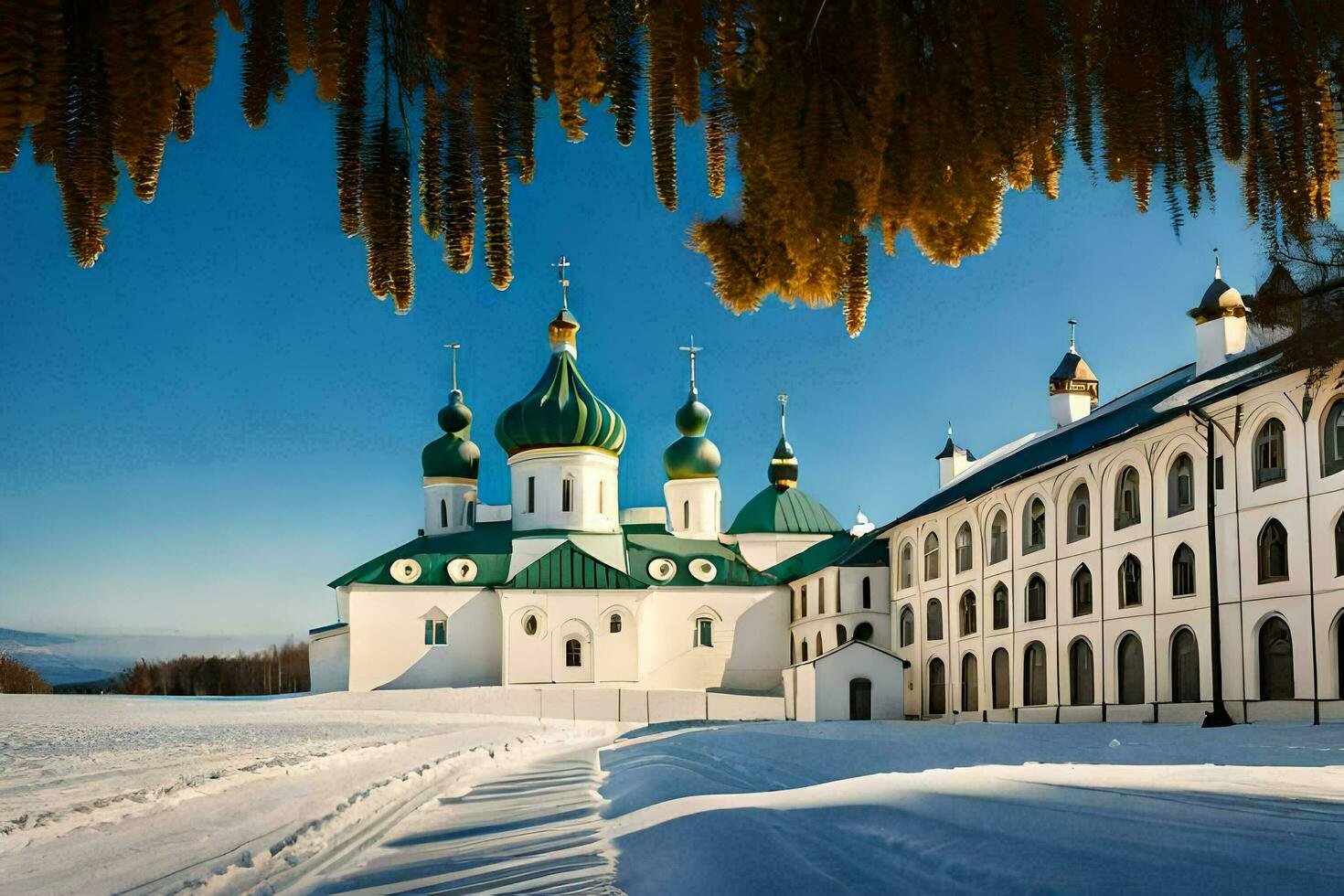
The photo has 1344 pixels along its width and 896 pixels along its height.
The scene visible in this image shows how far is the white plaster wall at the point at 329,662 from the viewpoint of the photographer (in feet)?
179

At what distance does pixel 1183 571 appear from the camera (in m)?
30.8

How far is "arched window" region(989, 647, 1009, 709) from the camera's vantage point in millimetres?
39094

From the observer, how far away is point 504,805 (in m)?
10.9

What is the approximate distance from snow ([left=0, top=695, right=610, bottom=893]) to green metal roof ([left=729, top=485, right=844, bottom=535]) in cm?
3642

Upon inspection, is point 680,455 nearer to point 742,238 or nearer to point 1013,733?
point 1013,733

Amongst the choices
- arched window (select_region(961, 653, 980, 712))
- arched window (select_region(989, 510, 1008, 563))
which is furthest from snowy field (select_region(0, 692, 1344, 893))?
arched window (select_region(961, 653, 980, 712))

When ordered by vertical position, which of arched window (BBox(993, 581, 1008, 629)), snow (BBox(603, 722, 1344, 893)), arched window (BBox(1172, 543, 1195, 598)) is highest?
arched window (BBox(1172, 543, 1195, 598))

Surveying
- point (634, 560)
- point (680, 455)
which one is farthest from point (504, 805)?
point (680, 455)

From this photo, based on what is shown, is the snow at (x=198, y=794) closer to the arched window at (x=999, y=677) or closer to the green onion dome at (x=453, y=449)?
the arched window at (x=999, y=677)

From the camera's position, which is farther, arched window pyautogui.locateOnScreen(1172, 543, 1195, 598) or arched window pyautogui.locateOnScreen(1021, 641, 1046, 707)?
arched window pyautogui.locateOnScreen(1021, 641, 1046, 707)

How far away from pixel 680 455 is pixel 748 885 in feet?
194

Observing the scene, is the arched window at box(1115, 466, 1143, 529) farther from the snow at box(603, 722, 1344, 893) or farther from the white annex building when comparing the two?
the snow at box(603, 722, 1344, 893)

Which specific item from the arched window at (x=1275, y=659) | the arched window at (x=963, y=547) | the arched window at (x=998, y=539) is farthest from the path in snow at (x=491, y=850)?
the arched window at (x=963, y=547)

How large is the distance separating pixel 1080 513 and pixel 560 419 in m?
26.1
